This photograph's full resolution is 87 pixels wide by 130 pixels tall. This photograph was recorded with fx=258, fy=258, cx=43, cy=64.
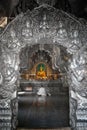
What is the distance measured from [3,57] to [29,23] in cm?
79

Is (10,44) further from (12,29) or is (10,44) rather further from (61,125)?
(61,125)

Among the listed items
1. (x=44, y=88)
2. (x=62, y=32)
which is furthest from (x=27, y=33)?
(x=44, y=88)

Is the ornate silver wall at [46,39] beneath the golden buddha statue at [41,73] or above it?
above

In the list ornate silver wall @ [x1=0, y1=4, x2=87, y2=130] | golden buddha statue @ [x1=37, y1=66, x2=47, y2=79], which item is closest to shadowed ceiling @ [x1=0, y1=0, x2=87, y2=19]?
ornate silver wall @ [x1=0, y1=4, x2=87, y2=130]

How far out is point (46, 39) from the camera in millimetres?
4836

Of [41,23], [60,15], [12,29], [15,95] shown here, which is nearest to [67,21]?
[60,15]

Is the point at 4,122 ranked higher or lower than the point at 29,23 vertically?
lower

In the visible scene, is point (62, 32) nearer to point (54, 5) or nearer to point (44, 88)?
point (54, 5)

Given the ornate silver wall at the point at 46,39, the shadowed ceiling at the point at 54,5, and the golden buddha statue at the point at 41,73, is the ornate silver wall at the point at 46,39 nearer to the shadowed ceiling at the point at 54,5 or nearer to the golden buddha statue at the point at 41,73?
the shadowed ceiling at the point at 54,5

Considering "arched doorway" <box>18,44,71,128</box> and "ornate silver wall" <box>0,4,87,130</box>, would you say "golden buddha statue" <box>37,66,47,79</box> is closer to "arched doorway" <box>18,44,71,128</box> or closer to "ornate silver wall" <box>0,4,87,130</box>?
"arched doorway" <box>18,44,71,128</box>

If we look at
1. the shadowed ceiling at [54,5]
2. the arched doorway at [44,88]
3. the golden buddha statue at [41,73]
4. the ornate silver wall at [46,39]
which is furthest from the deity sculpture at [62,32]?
the golden buddha statue at [41,73]

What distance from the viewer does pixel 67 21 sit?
480 centimetres

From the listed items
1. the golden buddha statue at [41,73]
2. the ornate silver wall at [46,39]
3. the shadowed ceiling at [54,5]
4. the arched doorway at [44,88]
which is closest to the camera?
the ornate silver wall at [46,39]

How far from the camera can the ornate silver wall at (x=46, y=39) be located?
15.6 feet
